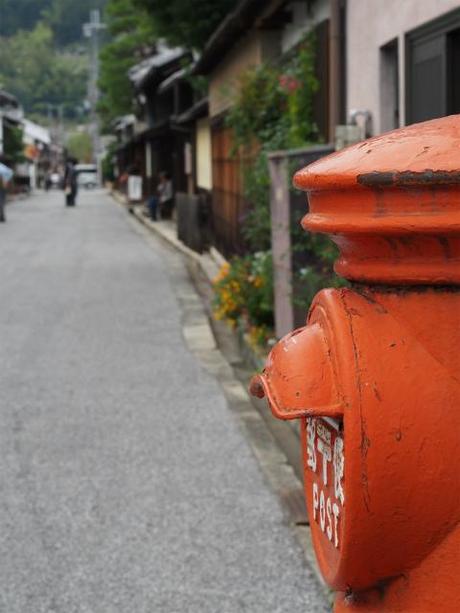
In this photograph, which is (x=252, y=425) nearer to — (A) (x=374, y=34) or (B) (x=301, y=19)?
(A) (x=374, y=34)

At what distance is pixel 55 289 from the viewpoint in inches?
571

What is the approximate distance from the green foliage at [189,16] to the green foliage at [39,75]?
5597 inches

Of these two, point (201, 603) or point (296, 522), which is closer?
point (201, 603)

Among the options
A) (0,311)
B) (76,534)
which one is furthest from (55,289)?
(76,534)

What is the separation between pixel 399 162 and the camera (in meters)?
1.51

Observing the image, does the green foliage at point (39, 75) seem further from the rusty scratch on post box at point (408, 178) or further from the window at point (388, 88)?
the rusty scratch on post box at point (408, 178)

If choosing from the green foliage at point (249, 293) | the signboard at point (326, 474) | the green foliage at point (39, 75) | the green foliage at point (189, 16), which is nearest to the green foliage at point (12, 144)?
the green foliage at point (189, 16)

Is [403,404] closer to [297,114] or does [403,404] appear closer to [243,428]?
[243,428]

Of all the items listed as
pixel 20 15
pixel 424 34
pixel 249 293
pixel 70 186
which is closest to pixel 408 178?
pixel 424 34

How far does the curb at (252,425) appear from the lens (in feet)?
16.1

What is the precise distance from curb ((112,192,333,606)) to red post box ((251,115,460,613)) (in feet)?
6.37

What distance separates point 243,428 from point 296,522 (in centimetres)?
198

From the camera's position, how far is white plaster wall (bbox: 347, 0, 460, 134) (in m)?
7.27

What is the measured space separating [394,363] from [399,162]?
0.94 ft
